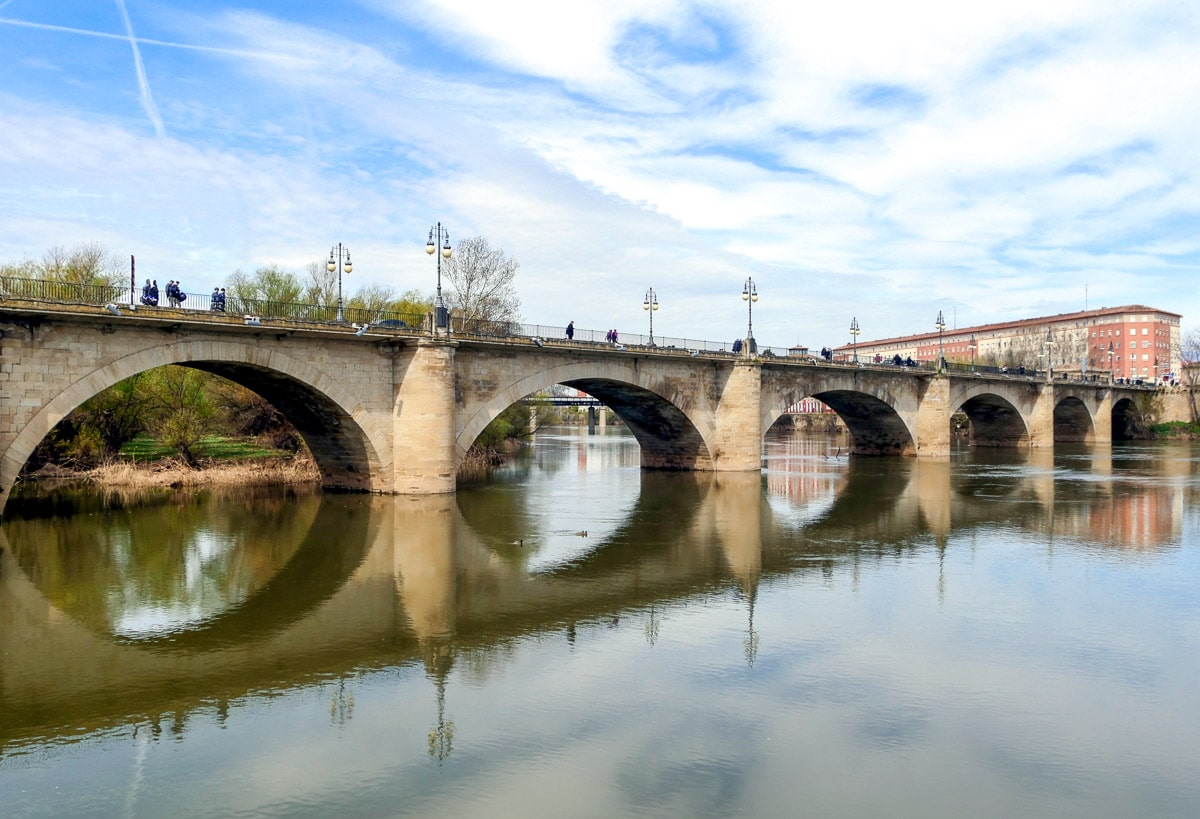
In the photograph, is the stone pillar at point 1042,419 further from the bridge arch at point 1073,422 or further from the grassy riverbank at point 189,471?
the grassy riverbank at point 189,471

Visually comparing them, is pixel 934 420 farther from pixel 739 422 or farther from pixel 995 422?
pixel 739 422

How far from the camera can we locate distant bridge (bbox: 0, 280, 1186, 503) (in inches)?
885

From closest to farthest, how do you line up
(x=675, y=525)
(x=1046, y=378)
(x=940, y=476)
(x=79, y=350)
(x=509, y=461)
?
(x=79, y=350) → (x=675, y=525) → (x=940, y=476) → (x=509, y=461) → (x=1046, y=378)

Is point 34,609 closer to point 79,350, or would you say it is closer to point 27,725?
point 27,725

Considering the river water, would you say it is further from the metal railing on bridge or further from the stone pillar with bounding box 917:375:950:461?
the stone pillar with bounding box 917:375:950:461

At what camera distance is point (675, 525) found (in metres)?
26.1

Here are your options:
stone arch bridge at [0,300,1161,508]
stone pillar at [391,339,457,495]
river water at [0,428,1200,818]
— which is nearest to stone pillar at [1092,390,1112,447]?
stone arch bridge at [0,300,1161,508]

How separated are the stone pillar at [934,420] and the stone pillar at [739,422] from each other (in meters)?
17.9

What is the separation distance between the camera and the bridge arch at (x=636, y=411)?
107ft

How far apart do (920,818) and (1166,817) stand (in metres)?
2.22

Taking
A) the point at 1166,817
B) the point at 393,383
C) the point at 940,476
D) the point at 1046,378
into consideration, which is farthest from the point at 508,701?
the point at 1046,378

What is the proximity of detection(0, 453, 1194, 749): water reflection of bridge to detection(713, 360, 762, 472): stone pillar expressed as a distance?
524 centimetres

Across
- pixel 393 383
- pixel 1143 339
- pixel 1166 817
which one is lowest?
pixel 1166 817

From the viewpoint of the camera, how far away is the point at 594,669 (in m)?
12.2
